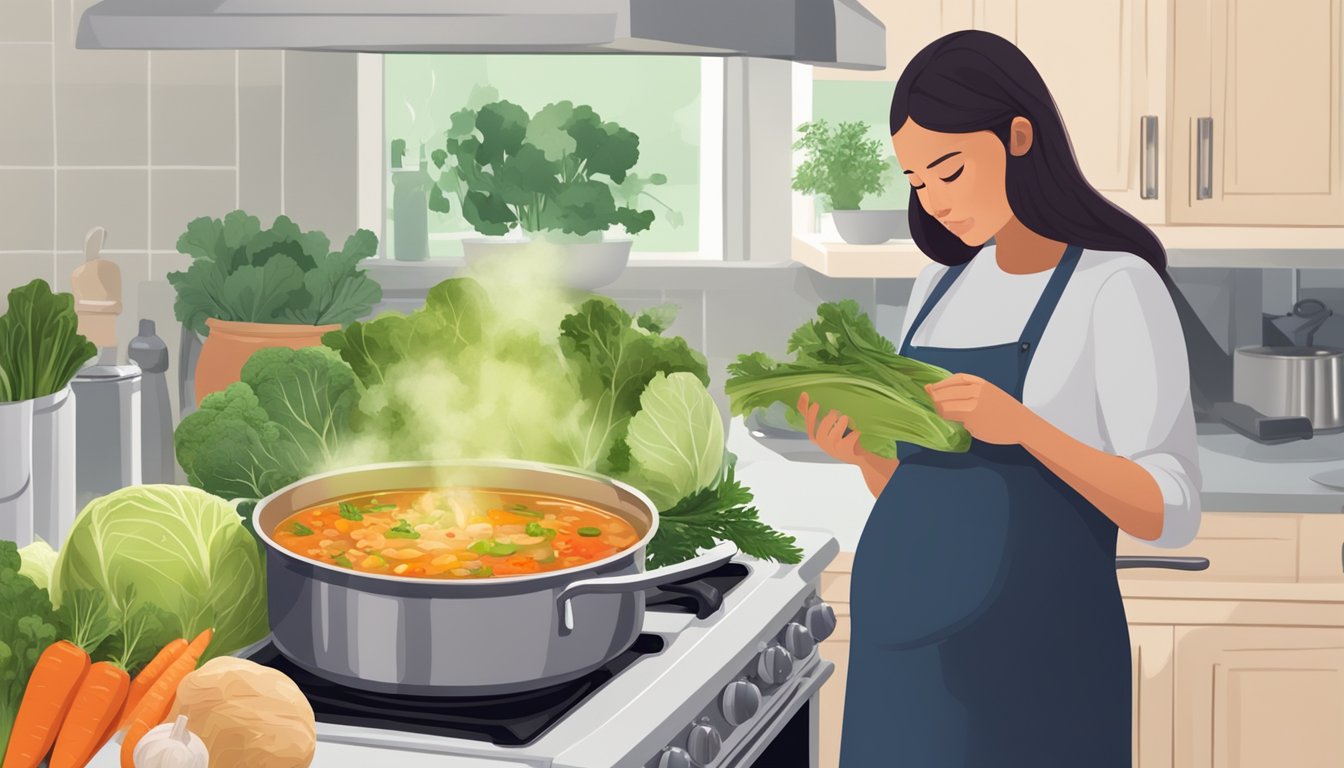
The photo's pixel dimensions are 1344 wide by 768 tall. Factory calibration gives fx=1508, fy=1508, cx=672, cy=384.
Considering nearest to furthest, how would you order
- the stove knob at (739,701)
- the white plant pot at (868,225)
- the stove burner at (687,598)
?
1. the stove knob at (739,701)
2. the stove burner at (687,598)
3. the white plant pot at (868,225)

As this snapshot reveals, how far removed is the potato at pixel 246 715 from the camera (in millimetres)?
985

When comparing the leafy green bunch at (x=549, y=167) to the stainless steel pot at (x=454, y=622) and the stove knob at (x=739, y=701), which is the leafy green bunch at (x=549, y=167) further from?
the stainless steel pot at (x=454, y=622)

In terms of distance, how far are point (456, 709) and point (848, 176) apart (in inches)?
78.5

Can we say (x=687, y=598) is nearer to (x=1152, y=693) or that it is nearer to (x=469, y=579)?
(x=469, y=579)

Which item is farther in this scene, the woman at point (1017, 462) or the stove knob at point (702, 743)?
the woman at point (1017, 462)

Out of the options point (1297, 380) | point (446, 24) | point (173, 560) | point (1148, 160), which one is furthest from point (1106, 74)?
point (173, 560)

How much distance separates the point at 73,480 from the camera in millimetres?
1488

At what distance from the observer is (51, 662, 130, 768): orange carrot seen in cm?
107

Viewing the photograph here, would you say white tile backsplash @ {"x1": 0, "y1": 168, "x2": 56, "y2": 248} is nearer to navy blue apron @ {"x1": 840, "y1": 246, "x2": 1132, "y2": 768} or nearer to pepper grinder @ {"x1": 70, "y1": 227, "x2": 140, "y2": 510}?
pepper grinder @ {"x1": 70, "y1": 227, "x2": 140, "y2": 510}

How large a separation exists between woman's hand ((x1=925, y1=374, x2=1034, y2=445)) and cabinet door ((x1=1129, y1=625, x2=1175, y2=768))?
3.41ft

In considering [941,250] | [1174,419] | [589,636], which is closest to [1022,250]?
[941,250]

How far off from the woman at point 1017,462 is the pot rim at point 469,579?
433mm

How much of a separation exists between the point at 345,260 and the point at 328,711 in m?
1.10

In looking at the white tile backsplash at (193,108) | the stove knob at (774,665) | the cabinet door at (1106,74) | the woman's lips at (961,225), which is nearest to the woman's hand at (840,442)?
the woman's lips at (961,225)
